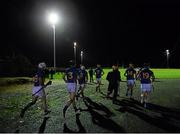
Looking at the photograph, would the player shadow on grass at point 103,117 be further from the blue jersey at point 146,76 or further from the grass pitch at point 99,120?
the blue jersey at point 146,76

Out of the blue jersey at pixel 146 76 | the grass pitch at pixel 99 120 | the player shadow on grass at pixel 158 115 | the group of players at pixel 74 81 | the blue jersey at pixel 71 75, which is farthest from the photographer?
the blue jersey at pixel 146 76

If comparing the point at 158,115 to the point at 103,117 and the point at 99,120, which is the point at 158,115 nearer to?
the point at 103,117

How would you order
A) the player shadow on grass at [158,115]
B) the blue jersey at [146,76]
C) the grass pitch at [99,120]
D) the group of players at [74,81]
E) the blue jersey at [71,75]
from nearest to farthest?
the grass pitch at [99,120]
the player shadow on grass at [158,115]
the group of players at [74,81]
the blue jersey at [71,75]
the blue jersey at [146,76]

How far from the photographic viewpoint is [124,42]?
120938mm

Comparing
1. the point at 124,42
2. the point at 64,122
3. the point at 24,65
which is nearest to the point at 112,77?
the point at 64,122

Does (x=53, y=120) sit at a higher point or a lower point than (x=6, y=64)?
lower

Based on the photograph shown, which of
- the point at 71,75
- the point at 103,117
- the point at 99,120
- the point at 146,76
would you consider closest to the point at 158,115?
the point at 103,117

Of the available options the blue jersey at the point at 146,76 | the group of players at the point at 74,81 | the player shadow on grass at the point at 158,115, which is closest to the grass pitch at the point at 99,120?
the player shadow on grass at the point at 158,115

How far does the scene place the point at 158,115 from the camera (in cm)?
1340

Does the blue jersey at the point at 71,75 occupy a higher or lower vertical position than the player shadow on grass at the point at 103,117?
higher

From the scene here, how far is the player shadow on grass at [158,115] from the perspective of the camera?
36.2 ft

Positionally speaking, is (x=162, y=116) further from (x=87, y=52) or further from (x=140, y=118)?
(x=87, y=52)

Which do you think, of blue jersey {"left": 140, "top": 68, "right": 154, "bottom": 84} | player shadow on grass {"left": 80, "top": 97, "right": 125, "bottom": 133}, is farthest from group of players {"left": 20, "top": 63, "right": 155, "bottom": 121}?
player shadow on grass {"left": 80, "top": 97, "right": 125, "bottom": 133}

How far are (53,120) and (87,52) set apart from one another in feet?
384
